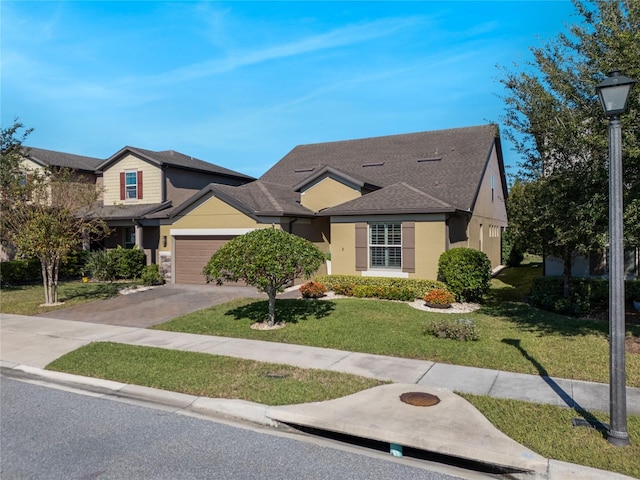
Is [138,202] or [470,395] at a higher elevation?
[138,202]

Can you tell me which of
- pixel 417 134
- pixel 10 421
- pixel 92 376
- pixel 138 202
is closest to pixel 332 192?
pixel 417 134

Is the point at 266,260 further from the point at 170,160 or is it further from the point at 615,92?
the point at 170,160

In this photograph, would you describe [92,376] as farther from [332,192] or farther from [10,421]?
[332,192]

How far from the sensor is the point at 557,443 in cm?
483

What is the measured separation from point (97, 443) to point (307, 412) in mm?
2488

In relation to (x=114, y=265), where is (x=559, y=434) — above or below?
below

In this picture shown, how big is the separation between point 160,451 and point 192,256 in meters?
14.9

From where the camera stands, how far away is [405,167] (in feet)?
70.1

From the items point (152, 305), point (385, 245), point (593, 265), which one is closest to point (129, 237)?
point (152, 305)

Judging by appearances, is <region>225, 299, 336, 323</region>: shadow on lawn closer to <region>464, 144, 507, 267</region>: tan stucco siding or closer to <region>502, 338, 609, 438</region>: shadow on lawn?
<region>502, 338, 609, 438</region>: shadow on lawn

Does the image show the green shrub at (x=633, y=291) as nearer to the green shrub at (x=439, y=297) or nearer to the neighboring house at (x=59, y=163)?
the green shrub at (x=439, y=297)

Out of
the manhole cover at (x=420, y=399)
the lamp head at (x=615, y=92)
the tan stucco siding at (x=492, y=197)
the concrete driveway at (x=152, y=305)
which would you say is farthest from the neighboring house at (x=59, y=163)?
the lamp head at (x=615, y=92)

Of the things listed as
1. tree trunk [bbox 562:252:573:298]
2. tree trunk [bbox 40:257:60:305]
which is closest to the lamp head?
tree trunk [bbox 562:252:573:298]

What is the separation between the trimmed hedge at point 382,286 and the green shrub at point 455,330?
476 cm
